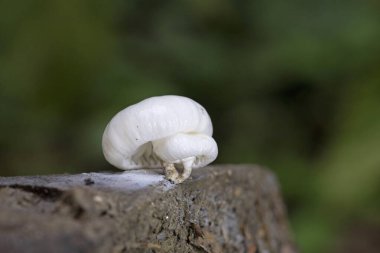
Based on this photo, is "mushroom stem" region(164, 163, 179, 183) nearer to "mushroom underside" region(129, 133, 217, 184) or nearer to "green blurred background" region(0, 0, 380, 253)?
"mushroom underside" region(129, 133, 217, 184)

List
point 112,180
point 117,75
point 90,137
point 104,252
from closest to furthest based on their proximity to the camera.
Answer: point 104,252, point 112,180, point 90,137, point 117,75

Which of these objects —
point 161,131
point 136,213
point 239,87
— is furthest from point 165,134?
point 239,87

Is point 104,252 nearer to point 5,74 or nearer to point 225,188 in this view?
point 225,188

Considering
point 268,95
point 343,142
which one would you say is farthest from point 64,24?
point 343,142

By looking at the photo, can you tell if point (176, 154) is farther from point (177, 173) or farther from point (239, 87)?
point (239, 87)

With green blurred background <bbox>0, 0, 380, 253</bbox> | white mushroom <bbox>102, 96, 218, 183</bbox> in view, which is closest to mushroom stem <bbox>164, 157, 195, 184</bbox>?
white mushroom <bbox>102, 96, 218, 183</bbox>

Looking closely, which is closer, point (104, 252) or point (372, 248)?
point (104, 252)
